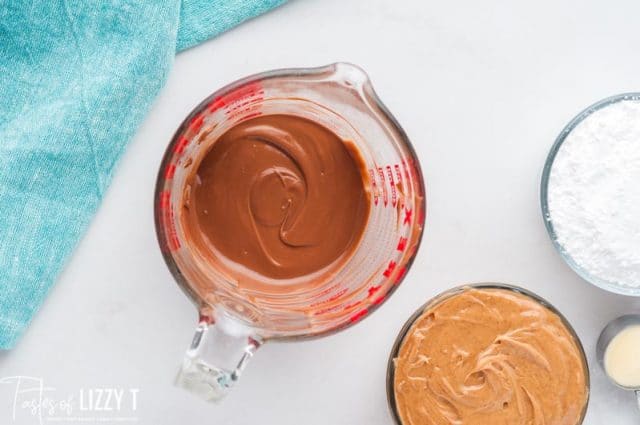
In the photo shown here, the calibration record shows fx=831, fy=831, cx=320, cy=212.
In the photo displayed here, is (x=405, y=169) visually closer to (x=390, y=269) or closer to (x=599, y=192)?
(x=390, y=269)

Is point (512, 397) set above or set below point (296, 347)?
above

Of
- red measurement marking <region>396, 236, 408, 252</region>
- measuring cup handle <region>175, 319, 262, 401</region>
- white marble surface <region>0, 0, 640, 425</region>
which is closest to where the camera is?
measuring cup handle <region>175, 319, 262, 401</region>

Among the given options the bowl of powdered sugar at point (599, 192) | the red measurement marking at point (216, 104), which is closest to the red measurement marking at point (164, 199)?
the red measurement marking at point (216, 104)

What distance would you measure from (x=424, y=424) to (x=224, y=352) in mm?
315

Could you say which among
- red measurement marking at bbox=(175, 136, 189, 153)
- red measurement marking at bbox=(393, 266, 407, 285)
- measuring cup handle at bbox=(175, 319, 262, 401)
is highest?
red measurement marking at bbox=(175, 136, 189, 153)

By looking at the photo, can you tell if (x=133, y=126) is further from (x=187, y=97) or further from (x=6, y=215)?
(x=6, y=215)

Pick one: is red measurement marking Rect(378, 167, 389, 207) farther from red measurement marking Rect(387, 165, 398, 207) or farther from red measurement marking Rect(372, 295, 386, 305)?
red measurement marking Rect(372, 295, 386, 305)

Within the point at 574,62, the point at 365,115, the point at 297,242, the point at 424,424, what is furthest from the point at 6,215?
the point at 574,62

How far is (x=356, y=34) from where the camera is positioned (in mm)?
1215

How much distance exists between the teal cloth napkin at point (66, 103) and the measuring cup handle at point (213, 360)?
0.31 meters

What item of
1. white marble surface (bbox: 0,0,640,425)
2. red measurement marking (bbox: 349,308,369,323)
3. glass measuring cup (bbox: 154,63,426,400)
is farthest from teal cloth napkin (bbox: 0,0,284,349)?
red measurement marking (bbox: 349,308,369,323)

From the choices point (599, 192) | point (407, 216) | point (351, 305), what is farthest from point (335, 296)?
point (599, 192)

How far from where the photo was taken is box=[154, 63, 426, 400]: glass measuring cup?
102 cm

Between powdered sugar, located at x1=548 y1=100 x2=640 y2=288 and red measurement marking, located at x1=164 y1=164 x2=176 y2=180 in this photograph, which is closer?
red measurement marking, located at x1=164 y1=164 x2=176 y2=180
